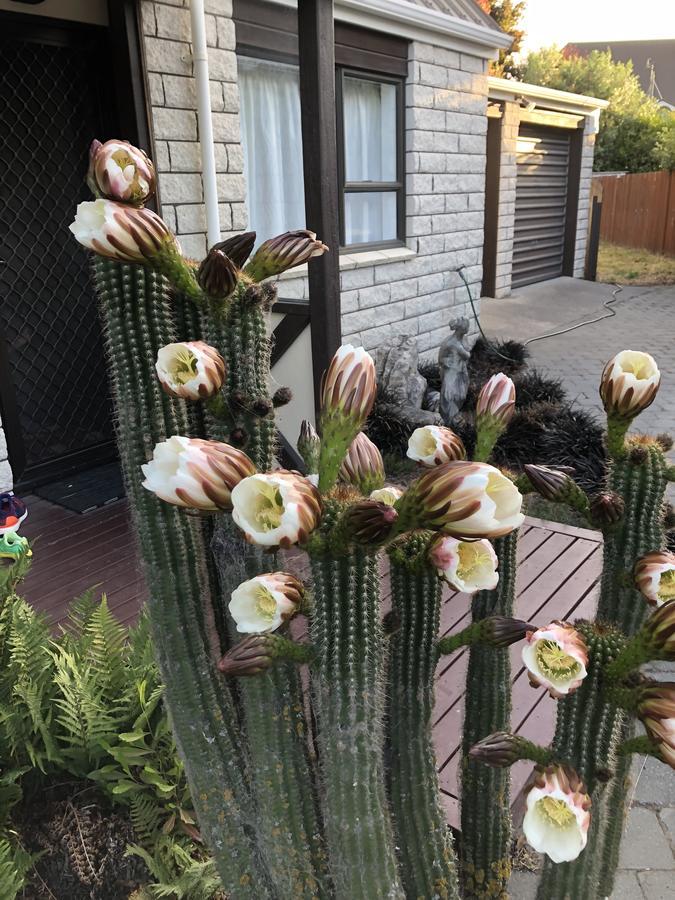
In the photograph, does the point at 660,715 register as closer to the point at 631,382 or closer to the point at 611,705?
the point at 611,705

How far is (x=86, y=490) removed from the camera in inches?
189

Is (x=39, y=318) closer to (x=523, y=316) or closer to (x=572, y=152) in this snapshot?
(x=523, y=316)

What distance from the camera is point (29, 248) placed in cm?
454

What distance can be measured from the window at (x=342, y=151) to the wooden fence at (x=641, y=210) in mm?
13627

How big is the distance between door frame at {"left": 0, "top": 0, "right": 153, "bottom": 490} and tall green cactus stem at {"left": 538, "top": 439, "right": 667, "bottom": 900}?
12.6 ft

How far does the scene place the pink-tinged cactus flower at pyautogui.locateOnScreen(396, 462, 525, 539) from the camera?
90 centimetres

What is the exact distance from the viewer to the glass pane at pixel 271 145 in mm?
5473

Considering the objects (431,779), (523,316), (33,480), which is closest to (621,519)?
(431,779)

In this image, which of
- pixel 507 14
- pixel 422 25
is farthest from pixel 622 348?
pixel 507 14

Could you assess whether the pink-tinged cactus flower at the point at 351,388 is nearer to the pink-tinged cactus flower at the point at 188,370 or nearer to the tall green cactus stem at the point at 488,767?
the pink-tinged cactus flower at the point at 188,370

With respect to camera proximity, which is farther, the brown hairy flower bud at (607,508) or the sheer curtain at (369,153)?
the sheer curtain at (369,153)

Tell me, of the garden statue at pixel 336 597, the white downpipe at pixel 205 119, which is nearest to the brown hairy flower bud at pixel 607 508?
the garden statue at pixel 336 597

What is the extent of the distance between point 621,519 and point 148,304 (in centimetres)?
106

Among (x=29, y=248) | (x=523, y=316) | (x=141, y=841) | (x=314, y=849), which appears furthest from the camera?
(x=523, y=316)
